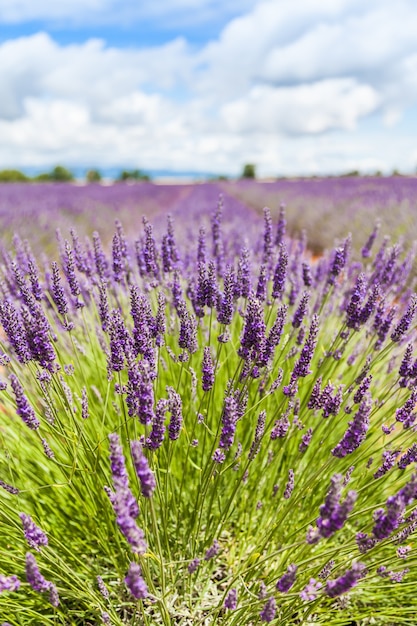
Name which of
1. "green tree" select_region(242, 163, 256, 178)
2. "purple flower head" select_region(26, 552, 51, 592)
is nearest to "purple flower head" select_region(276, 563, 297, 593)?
"purple flower head" select_region(26, 552, 51, 592)

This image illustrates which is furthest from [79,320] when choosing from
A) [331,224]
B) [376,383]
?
[331,224]

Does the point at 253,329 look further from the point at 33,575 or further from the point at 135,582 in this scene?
the point at 33,575

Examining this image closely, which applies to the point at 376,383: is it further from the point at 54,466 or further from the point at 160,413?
the point at 160,413

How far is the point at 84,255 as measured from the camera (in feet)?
7.44

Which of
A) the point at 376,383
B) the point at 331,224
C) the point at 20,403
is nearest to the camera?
the point at 20,403

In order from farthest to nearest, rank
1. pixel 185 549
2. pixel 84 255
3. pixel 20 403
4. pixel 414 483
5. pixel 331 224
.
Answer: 1. pixel 331 224
2. pixel 84 255
3. pixel 185 549
4. pixel 20 403
5. pixel 414 483

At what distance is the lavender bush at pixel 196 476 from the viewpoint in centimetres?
110

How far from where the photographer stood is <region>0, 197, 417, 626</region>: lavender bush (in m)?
1.10

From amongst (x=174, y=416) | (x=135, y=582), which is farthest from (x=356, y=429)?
(x=135, y=582)

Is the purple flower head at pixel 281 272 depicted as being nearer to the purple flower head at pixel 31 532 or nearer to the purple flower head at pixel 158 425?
the purple flower head at pixel 158 425

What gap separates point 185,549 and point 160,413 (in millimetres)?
941

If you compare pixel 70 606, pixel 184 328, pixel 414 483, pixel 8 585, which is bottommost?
pixel 70 606

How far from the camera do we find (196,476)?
6.75 ft

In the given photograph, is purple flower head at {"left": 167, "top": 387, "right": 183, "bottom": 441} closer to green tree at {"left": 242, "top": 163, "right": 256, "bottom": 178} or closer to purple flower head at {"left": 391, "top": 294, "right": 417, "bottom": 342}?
Answer: purple flower head at {"left": 391, "top": 294, "right": 417, "bottom": 342}
